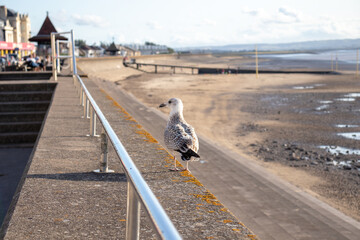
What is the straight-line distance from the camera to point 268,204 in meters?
8.84

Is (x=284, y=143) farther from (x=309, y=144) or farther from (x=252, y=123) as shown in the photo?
(x=252, y=123)

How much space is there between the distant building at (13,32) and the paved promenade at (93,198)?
60225 millimetres

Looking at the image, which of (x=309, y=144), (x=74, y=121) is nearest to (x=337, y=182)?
(x=309, y=144)

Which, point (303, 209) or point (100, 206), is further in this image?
point (303, 209)

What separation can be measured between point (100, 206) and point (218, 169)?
839 centimetres

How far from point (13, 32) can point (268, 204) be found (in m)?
89.3

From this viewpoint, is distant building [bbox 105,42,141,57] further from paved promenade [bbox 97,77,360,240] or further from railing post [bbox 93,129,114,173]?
railing post [bbox 93,129,114,173]

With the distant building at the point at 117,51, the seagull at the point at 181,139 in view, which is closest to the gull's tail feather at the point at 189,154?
the seagull at the point at 181,139

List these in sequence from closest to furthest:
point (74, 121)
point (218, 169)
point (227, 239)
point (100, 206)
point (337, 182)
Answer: point (227, 239) → point (100, 206) → point (74, 121) → point (218, 169) → point (337, 182)

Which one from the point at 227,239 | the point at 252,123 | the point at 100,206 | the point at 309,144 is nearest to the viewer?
the point at 227,239

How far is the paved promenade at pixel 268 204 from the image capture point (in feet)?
24.8

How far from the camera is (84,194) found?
12.2ft

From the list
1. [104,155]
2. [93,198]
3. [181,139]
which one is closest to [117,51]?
[181,139]

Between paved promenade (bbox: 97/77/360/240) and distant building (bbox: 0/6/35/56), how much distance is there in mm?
56280
